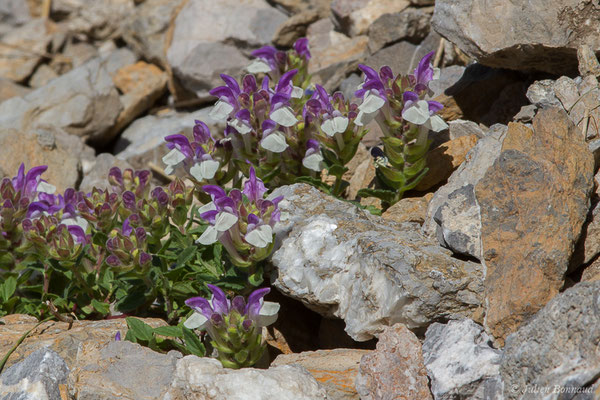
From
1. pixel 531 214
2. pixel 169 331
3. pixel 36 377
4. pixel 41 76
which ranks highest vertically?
pixel 531 214

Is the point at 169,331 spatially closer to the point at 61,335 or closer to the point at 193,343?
the point at 193,343

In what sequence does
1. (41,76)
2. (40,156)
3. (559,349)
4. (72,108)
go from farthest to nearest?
1. (41,76)
2. (72,108)
3. (40,156)
4. (559,349)

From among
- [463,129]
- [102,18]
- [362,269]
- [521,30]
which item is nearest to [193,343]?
[362,269]

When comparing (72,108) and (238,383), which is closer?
(238,383)

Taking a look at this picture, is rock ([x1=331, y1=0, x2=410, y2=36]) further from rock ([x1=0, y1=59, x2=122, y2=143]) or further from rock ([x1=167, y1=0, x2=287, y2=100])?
rock ([x1=0, y1=59, x2=122, y2=143])

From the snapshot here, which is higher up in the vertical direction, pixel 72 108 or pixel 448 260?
pixel 448 260

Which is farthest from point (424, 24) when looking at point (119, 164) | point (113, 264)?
point (113, 264)

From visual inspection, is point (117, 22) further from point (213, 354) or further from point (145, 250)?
point (213, 354)
